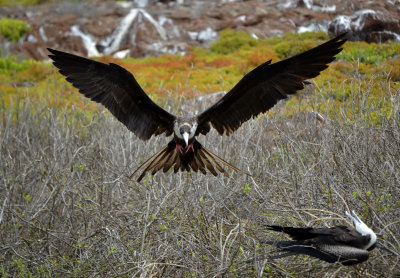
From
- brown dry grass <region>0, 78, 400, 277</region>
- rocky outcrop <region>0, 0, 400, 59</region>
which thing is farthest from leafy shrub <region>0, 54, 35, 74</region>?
brown dry grass <region>0, 78, 400, 277</region>

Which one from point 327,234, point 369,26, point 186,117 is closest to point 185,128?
point 186,117

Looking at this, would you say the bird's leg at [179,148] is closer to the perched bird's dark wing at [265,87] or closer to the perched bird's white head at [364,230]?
the perched bird's dark wing at [265,87]

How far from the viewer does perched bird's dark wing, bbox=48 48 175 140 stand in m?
3.96

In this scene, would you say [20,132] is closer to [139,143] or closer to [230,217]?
[139,143]

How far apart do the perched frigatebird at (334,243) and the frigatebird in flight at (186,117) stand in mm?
1395

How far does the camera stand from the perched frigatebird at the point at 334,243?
2.36 metres

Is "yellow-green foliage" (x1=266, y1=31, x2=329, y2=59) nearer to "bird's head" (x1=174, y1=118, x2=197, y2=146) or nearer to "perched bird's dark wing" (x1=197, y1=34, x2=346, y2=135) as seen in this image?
"perched bird's dark wing" (x1=197, y1=34, x2=346, y2=135)

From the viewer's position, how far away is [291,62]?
12.4ft

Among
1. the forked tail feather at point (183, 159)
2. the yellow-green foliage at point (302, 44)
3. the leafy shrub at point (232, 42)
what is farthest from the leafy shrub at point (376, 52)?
the leafy shrub at point (232, 42)

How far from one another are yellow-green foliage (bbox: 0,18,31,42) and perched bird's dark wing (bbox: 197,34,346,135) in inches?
722

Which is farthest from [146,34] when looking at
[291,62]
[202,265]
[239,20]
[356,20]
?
[202,265]

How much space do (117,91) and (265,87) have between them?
123cm

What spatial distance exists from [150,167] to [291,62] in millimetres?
1392

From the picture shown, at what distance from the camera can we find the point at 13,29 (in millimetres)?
20781
